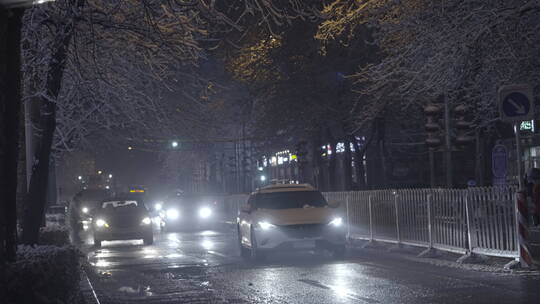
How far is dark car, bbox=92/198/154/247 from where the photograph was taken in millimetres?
28172

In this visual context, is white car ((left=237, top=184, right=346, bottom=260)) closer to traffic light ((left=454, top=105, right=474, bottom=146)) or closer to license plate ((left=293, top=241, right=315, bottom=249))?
license plate ((left=293, top=241, right=315, bottom=249))

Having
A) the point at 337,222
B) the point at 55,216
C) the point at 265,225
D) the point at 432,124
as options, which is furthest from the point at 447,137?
the point at 55,216

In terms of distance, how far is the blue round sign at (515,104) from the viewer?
15.7 metres

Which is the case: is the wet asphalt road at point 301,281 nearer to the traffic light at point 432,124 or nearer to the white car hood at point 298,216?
the white car hood at point 298,216

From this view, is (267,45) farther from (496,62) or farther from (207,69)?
(207,69)

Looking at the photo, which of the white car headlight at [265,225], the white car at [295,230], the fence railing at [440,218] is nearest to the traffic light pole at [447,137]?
the fence railing at [440,218]

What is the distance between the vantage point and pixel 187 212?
39375 millimetres

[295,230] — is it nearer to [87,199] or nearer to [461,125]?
[461,125]

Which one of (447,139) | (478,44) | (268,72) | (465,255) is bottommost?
(465,255)

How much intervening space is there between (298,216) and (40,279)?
1098 cm

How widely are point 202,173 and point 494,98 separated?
78.2 meters

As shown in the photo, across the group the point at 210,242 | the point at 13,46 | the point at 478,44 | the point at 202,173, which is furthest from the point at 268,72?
the point at 202,173

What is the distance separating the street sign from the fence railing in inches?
53.0

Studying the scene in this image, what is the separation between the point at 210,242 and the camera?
1126 inches
